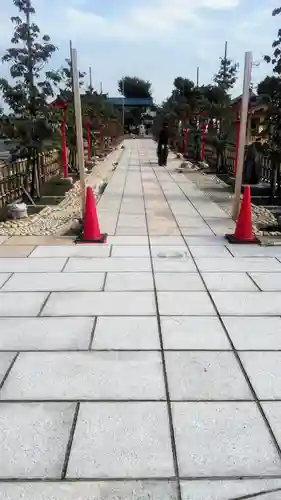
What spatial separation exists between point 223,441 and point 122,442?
495 millimetres

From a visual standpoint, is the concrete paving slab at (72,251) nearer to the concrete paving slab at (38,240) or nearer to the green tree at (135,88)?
the concrete paving slab at (38,240)

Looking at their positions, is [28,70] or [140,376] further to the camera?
[28,70]

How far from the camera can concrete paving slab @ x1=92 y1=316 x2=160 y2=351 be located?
2.93m

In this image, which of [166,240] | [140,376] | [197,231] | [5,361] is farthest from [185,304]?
[197,231]

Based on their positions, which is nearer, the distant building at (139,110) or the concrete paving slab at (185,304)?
the concrete paving slab at (185,304)

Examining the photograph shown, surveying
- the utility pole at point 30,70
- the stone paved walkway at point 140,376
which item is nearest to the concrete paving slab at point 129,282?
the stone paved walkway at point 140,376

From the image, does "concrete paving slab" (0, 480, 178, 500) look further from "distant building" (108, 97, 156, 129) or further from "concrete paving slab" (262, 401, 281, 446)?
"distant building" (108, 97, 156, 129)

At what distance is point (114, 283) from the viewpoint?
412 cm

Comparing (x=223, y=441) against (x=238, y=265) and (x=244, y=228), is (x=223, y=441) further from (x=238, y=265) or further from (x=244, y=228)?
(x=244, y=228)

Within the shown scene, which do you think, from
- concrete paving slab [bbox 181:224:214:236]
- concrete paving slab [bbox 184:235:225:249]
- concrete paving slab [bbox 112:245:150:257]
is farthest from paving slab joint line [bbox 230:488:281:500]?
concrete paving slab [bbox 181:224:214:236]

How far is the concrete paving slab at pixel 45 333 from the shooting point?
2.93 metres

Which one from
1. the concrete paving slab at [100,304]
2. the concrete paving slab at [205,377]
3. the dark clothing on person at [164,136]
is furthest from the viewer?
the dark clothing on person at [164,136]

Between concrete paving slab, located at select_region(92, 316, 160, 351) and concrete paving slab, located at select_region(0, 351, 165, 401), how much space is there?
0.11 metres

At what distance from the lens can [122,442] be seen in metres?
2.01
